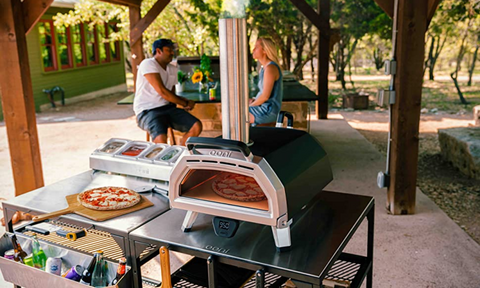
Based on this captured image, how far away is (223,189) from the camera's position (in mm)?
1907

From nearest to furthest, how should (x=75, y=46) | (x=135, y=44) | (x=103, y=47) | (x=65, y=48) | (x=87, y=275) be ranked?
(x=87, y=275), (x=135, y=44), (x=65, y=48), (x=75, y=46), (x=103, y=47)

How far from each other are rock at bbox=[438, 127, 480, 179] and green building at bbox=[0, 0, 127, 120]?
9.29 m

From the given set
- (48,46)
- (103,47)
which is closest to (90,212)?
(48,46)

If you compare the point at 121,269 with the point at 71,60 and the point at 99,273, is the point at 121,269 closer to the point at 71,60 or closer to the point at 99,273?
the point at 99,273

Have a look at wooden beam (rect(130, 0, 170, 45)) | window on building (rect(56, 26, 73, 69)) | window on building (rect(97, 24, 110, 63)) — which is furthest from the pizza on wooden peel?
window on building (rect(97, 24, 110, 63))

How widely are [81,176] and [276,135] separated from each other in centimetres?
136

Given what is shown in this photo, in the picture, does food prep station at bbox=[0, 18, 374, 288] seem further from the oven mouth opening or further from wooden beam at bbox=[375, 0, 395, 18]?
wooden beam at bbox=[375, 0, 395, 18]

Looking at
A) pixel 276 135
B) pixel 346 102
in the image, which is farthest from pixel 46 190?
pixel 346 102

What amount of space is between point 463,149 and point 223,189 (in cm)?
436

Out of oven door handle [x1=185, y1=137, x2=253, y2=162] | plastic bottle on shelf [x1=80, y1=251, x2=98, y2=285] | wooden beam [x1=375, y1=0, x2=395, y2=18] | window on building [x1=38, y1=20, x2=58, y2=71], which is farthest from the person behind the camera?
window on building [x1=38, y1=20, x2=58, y2=71]

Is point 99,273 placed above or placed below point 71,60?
below

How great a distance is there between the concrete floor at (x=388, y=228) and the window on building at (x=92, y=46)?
23.9 feet

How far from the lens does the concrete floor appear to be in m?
2.98

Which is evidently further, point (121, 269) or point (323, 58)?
point (323, 58)
